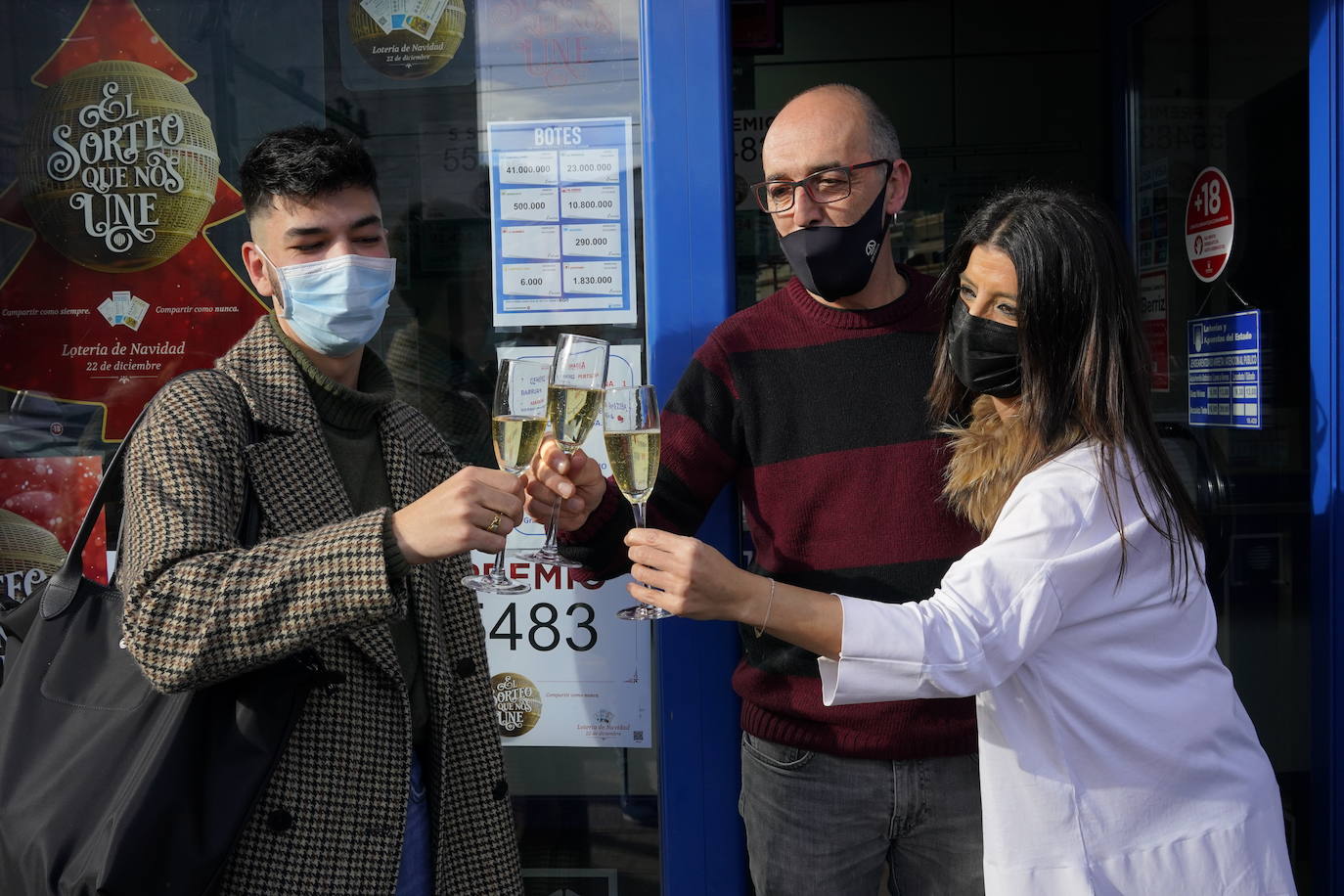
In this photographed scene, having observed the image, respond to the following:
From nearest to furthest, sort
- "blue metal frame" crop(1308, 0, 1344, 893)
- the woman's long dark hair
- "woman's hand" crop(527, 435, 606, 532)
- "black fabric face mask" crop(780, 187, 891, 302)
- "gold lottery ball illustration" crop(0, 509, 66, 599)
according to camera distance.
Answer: the woman's long dark hair
"woman's hand" crop(527, 435, 606, 532)
"black fabric face mask" crop(780, 187, 891, 302)
"blue metal frame" crop(1308, 0, 1344, 893)
"gold lottery ball illustration" crop(0, 509, 66, 599)

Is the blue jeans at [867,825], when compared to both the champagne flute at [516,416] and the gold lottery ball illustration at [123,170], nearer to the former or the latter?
the champagne flute at [516,416]

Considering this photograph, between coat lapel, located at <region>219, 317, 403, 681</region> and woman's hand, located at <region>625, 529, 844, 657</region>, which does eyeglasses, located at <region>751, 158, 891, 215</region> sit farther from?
coat lapel, located at <region>219, 317, 403, 681</region>

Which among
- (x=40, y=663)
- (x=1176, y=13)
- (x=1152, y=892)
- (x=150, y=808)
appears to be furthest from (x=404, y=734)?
(x=1176, y=13)

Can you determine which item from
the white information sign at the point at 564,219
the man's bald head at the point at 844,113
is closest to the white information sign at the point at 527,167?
the white information sign at the point at 564,219

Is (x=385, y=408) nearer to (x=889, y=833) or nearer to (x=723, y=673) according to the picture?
(x=723, y=673)

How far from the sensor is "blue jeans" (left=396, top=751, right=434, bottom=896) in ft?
6.21

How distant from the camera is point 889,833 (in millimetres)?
2039

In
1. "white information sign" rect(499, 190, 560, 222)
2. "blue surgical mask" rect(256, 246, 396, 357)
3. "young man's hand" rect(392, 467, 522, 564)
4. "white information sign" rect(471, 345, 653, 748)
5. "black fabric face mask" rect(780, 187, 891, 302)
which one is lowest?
"white information sign" rect(471, 345, 653, 748)

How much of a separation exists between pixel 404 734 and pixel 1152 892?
1.21 meters

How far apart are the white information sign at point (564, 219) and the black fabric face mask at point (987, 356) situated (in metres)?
0.92

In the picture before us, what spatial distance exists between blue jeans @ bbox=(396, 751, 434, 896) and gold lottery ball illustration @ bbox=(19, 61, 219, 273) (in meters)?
1.50

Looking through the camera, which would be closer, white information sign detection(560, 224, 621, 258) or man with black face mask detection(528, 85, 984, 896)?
man with black face mask detection(528, 85, 984, 896)

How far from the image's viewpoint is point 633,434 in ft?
5.39

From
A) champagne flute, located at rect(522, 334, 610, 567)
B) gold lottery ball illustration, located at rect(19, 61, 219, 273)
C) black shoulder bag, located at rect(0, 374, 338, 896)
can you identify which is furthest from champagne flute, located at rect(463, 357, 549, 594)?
gold lottery ball illustration, located at rect(19, 61, 219, 273)
